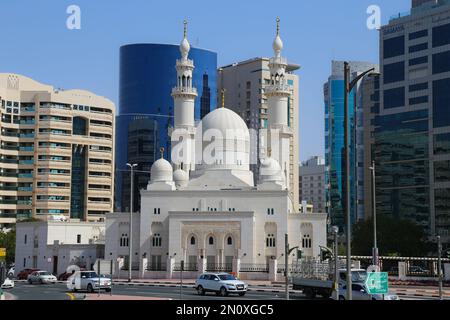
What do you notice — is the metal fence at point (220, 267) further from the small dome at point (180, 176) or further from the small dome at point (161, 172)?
the small dome at point (180, 176)

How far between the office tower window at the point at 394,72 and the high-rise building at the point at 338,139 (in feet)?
133

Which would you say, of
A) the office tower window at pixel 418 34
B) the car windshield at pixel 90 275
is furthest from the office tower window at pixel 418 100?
the car windshield at pixel 90 275

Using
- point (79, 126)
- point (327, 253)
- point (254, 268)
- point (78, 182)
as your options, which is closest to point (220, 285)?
point (327, 253)

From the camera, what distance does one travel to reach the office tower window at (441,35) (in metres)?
117

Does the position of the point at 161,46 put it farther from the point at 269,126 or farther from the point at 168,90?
the point at 269,126

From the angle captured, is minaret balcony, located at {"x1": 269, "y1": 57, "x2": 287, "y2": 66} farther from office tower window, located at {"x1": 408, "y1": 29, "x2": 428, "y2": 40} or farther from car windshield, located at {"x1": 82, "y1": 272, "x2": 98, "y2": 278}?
car windshield, located at {"x1": 82, "y1": 272, "x2": 98, "y2": 278}

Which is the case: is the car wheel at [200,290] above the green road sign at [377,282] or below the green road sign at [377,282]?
below

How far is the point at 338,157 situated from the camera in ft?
595

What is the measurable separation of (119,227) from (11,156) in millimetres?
52415

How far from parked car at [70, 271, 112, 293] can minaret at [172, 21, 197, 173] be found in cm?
3968

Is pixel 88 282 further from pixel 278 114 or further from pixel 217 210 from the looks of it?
pixel 278 114

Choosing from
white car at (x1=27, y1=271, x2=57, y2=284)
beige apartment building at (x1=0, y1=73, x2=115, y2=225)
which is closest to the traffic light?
white car at (x1=27, y1=271, x2=57, y2=284)

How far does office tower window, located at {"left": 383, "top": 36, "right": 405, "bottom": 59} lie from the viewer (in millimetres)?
123312
